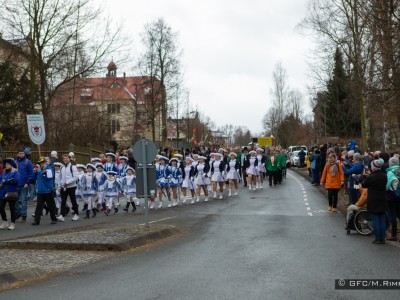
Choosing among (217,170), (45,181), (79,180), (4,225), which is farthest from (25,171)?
(217,170)

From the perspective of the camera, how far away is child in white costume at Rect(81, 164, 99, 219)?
1800 centimetres

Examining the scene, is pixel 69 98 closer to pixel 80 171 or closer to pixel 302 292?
pixel 80 171

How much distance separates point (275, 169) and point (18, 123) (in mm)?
16416

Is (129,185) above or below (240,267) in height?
above

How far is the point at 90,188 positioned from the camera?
18.0 m

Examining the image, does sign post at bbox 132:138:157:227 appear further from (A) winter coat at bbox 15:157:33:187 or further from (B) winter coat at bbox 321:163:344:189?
(B) winter coat at bbox 321:163:344:189

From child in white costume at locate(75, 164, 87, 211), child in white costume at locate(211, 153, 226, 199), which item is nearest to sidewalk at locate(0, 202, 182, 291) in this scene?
child in white costume at locate(75, 164, 87, 211)

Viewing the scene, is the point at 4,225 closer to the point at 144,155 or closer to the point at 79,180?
the point at 79,180

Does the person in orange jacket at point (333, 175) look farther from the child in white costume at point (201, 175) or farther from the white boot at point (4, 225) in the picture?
the white boot at point (4, 225)

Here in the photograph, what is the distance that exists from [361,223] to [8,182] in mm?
9054

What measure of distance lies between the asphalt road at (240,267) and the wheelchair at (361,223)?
229mm

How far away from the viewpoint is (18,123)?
35000 millimetres

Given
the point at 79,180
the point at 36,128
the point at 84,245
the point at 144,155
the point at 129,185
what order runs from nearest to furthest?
the point at 84,245 → the point at 144,155 → the point at 79,180 → the point at 129,185 → the point at 36,128

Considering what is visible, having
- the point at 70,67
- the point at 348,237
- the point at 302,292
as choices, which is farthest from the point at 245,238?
the point at 70,67
